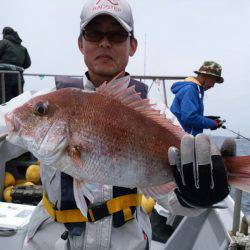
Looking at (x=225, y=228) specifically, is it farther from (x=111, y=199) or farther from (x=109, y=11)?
(x=109, y=11)

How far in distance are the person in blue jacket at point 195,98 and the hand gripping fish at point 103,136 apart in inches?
142

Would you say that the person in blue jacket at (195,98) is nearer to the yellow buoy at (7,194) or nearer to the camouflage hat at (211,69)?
the camouflage hat at (211,69)

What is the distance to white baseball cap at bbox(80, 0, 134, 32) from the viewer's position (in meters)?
2.16

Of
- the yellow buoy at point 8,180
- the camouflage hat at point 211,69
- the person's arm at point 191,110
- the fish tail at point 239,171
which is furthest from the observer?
the camouflage hat at point 211,69

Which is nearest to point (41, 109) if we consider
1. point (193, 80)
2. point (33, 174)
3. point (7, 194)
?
point (7, 194)

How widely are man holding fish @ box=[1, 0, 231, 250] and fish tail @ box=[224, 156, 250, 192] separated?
46 mm

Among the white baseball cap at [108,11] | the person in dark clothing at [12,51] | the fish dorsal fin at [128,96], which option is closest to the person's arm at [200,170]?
the fish dorsal fin at [128,96]

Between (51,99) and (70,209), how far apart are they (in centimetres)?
70

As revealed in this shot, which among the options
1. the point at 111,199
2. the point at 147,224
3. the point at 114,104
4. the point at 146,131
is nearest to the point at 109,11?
the point at 114,104

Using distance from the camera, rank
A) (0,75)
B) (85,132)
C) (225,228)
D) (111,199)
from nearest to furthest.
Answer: (85,132) → (111,199) → (225,228) → (0,75)

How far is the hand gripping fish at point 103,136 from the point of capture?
169 centimetres

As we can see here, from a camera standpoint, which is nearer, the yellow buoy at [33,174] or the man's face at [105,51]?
the man's face at [105,51]

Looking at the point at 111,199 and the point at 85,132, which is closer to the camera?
the point at 85,132

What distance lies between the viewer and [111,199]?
2.13 meters
